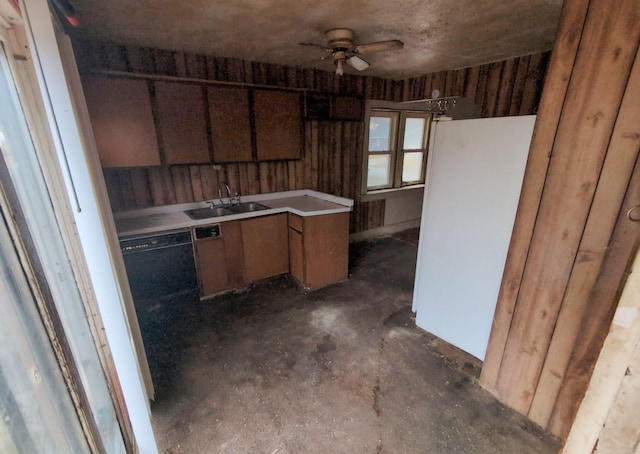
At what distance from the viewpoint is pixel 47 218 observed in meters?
1.07

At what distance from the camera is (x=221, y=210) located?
10.5 feet

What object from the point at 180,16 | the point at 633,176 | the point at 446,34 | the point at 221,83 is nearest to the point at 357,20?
the point at 446,34

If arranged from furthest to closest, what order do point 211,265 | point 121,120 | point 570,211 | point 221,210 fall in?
point 221,210, point 211,265, point 121,120, point 570,211

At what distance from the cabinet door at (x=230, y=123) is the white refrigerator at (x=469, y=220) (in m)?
1.98

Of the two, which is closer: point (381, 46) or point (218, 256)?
point (381, 46)

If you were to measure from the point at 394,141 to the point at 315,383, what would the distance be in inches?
146

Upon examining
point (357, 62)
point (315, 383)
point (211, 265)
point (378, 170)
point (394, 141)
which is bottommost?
point (315, 383)

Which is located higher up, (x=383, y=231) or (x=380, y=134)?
(x=380, y=134)

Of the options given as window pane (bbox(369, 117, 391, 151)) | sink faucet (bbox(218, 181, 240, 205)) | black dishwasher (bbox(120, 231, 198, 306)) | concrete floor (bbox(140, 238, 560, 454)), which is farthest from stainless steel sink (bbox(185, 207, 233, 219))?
window pane (bbox(369, 117, 391, 151))

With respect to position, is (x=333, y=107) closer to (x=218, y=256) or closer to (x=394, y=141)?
(x=394, y=141)

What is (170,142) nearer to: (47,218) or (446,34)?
(47,218)

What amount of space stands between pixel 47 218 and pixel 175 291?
1870mm

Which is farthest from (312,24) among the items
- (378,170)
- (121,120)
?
(378,170)

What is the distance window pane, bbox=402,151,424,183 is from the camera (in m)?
4.79
